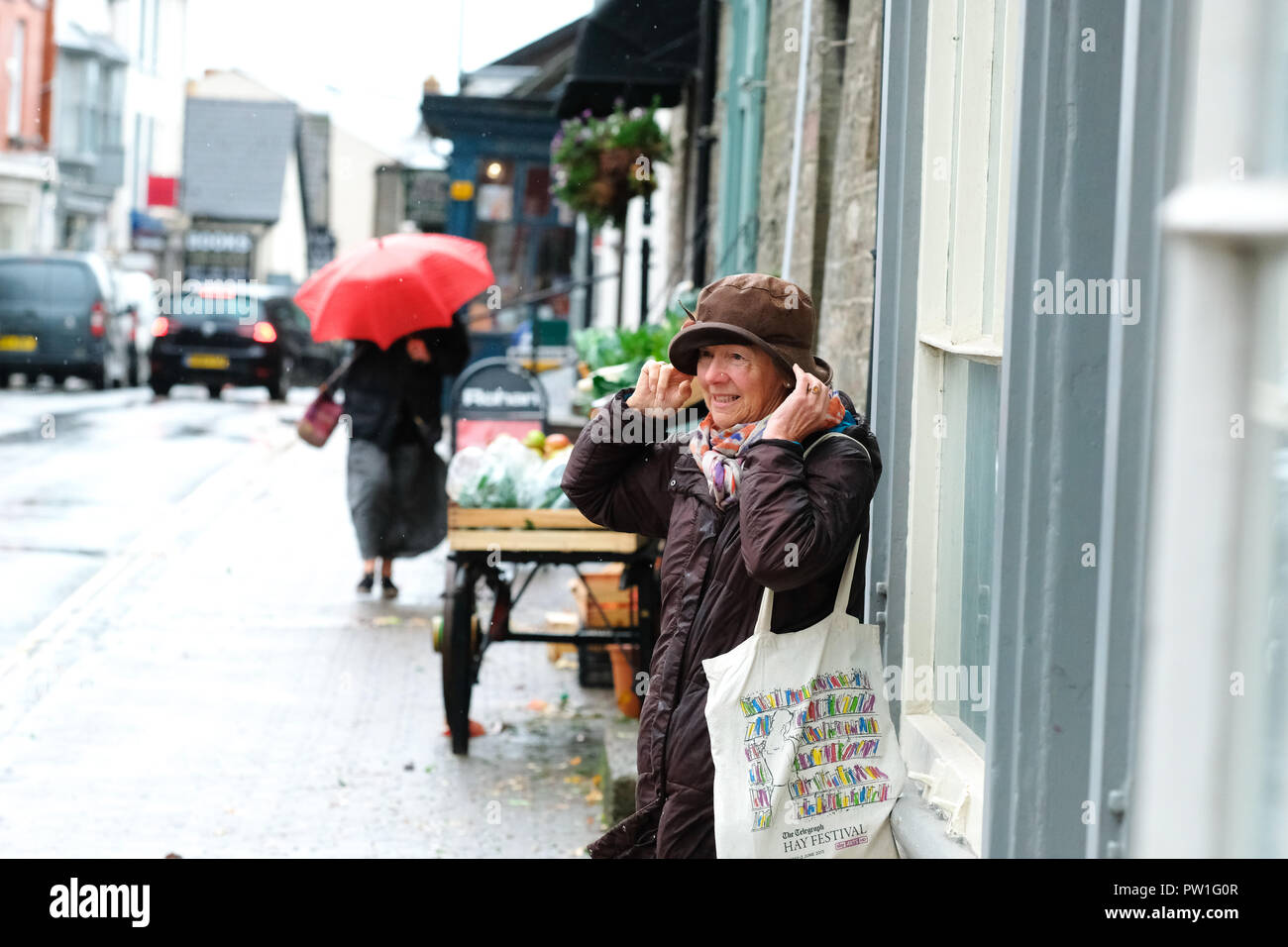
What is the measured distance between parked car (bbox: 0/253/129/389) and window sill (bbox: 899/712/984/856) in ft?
82.3

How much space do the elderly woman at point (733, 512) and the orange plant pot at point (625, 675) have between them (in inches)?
132

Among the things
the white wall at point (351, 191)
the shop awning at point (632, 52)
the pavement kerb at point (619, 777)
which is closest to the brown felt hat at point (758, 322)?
the pavement kerb at point (619, 777)

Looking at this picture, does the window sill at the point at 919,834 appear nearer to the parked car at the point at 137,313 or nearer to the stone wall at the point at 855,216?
the stone wall at the point at 855,216

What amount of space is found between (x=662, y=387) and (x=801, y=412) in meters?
0.44

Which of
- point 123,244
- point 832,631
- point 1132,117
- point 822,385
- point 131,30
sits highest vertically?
point 131,30

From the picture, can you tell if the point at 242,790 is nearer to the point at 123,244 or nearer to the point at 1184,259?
the point at 1184,259

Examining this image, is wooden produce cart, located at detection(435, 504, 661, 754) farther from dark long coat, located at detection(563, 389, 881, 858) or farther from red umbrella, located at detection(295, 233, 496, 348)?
dark long coat, located at detection(563, 389, 881, 858)

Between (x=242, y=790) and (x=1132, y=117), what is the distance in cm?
455

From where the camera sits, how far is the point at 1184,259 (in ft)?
3.29

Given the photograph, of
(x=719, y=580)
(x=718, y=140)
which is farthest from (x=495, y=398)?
(x=719, y=580)

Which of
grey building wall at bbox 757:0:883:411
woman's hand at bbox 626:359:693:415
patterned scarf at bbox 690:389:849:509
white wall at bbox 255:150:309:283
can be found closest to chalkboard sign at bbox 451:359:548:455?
grey building wall at bbox 757:0:883:411

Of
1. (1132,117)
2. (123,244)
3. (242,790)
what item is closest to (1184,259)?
(1132,117)

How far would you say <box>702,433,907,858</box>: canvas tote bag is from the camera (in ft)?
9.41

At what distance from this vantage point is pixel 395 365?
927 centimetres
